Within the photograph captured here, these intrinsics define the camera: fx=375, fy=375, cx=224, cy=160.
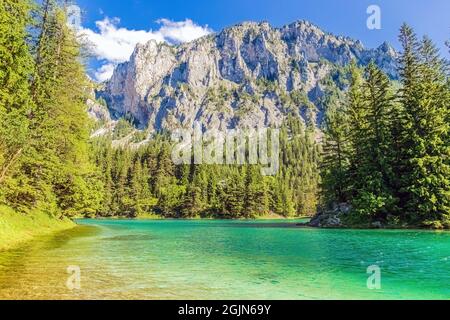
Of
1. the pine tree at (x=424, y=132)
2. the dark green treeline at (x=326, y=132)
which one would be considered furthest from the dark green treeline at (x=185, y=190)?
the pine tree at (x=424, y=132)

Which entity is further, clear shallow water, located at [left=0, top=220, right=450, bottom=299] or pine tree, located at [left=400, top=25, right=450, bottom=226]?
pine tree, located at [left=400, top=25, right=450, bottom=226]

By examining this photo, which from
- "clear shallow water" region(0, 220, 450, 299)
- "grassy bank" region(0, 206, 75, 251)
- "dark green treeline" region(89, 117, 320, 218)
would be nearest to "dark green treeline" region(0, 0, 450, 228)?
"grassy bank" region(0, 206, 75, 251)

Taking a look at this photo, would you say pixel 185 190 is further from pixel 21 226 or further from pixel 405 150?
pixel 21 226

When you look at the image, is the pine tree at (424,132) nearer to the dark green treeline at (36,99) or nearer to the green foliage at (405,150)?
the green foliage at (405,150)

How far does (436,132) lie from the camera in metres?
48.4

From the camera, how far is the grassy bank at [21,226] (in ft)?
76.4

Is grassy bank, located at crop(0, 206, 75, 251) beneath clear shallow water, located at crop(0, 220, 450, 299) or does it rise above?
above

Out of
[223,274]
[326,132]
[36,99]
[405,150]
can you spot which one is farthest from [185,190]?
[223,274]

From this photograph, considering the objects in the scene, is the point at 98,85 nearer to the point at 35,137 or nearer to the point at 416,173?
the point at 35,137

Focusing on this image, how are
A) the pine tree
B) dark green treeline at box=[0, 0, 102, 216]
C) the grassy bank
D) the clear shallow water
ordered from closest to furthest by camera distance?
the clear shallow water → dark green treeline at box=[0, 0, 102, 216] → the grassy bank → the pine tree

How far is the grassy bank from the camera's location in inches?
917

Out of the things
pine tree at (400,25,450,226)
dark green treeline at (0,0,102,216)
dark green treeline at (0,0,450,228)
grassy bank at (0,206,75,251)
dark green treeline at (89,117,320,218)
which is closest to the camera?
dark green treeline at (0,0,102,216)

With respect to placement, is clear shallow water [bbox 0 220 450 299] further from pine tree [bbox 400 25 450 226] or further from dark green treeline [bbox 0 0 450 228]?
pine tree [bbox 400 25 450 226]
